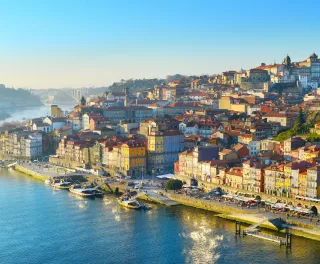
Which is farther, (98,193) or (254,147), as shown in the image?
(254,147)

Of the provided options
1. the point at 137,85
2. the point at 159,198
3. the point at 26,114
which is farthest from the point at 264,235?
the point at 26,114

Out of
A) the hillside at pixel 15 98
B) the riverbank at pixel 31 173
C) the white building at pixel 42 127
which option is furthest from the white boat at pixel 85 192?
the hillside at pixel 15 98

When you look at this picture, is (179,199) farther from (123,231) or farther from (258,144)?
(258,144)

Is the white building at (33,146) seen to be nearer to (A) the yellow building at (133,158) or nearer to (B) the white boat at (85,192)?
(A) the yellow building at (133,158)

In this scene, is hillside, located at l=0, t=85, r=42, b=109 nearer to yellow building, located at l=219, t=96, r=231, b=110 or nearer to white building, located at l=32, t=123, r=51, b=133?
white building, located at l=32, t=123, r=51, b=133

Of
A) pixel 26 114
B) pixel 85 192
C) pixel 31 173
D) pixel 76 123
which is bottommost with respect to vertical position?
pixel 31 173

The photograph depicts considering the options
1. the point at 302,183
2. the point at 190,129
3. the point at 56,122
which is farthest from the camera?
the point at 56,122

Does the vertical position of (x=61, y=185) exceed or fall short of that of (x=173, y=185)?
it falls short

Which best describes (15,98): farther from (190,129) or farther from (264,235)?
(264,235)

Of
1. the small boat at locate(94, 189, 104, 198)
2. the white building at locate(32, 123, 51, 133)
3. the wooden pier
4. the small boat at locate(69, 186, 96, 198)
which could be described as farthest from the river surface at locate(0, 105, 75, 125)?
the wooden pier
